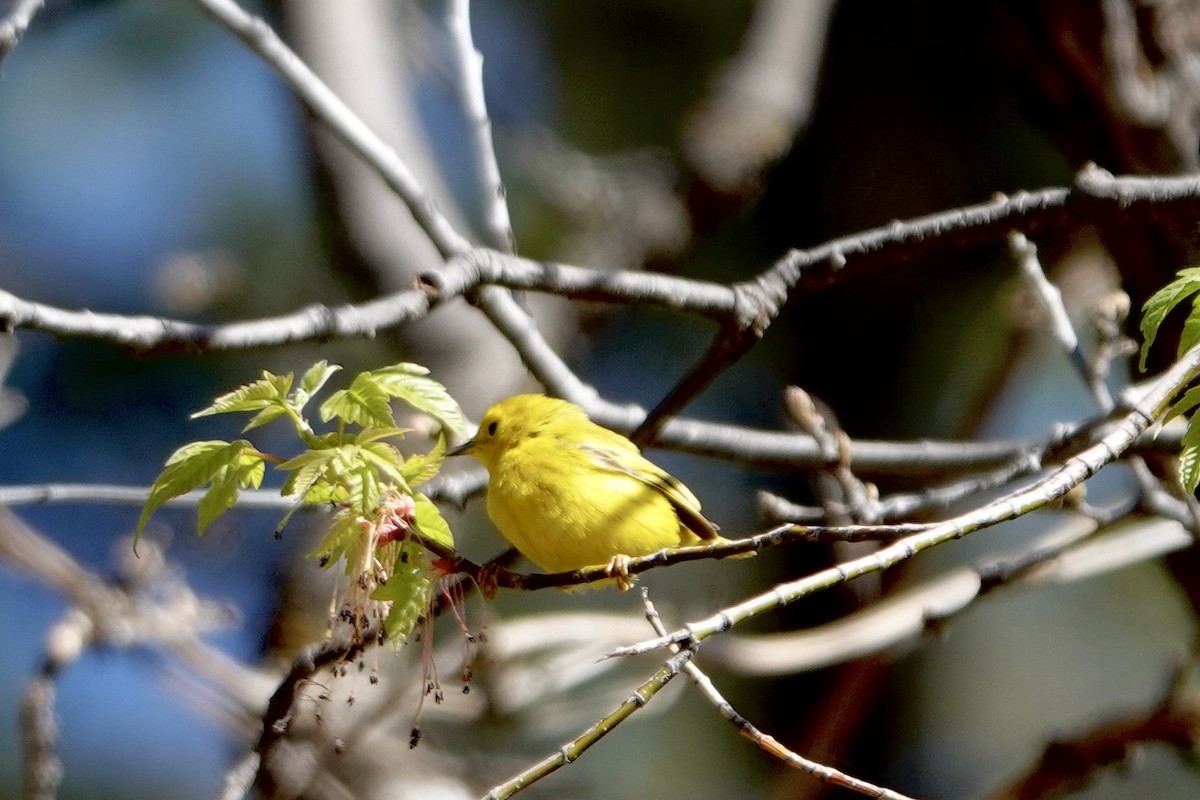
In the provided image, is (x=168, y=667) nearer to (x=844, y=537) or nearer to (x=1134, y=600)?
(x=844, y=537)

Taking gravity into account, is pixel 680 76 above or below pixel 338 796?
above

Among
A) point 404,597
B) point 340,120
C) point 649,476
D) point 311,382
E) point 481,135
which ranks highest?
point 481,135

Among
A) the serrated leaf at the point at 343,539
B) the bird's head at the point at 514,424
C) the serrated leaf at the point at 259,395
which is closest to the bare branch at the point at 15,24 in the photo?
the serrated leaf at the point at 259,395

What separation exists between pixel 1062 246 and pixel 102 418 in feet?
16.4

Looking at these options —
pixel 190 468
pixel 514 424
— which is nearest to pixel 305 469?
pixel 190 468

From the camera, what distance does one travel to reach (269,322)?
1.75 m

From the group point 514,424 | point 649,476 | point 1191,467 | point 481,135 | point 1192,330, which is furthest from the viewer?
point 514,424

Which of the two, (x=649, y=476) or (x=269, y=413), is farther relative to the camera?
(x=649, y=476)

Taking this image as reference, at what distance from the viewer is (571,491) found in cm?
270

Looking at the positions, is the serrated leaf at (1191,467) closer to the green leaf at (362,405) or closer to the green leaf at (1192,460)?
the green leaf at (1192,460)

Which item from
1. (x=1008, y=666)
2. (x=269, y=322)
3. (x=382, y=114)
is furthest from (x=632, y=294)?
(x=1008, y=666)

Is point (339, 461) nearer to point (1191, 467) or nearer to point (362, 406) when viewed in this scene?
point (362, 406)

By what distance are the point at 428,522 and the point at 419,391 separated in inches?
8.2

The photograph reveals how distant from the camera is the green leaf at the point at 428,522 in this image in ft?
6.38
